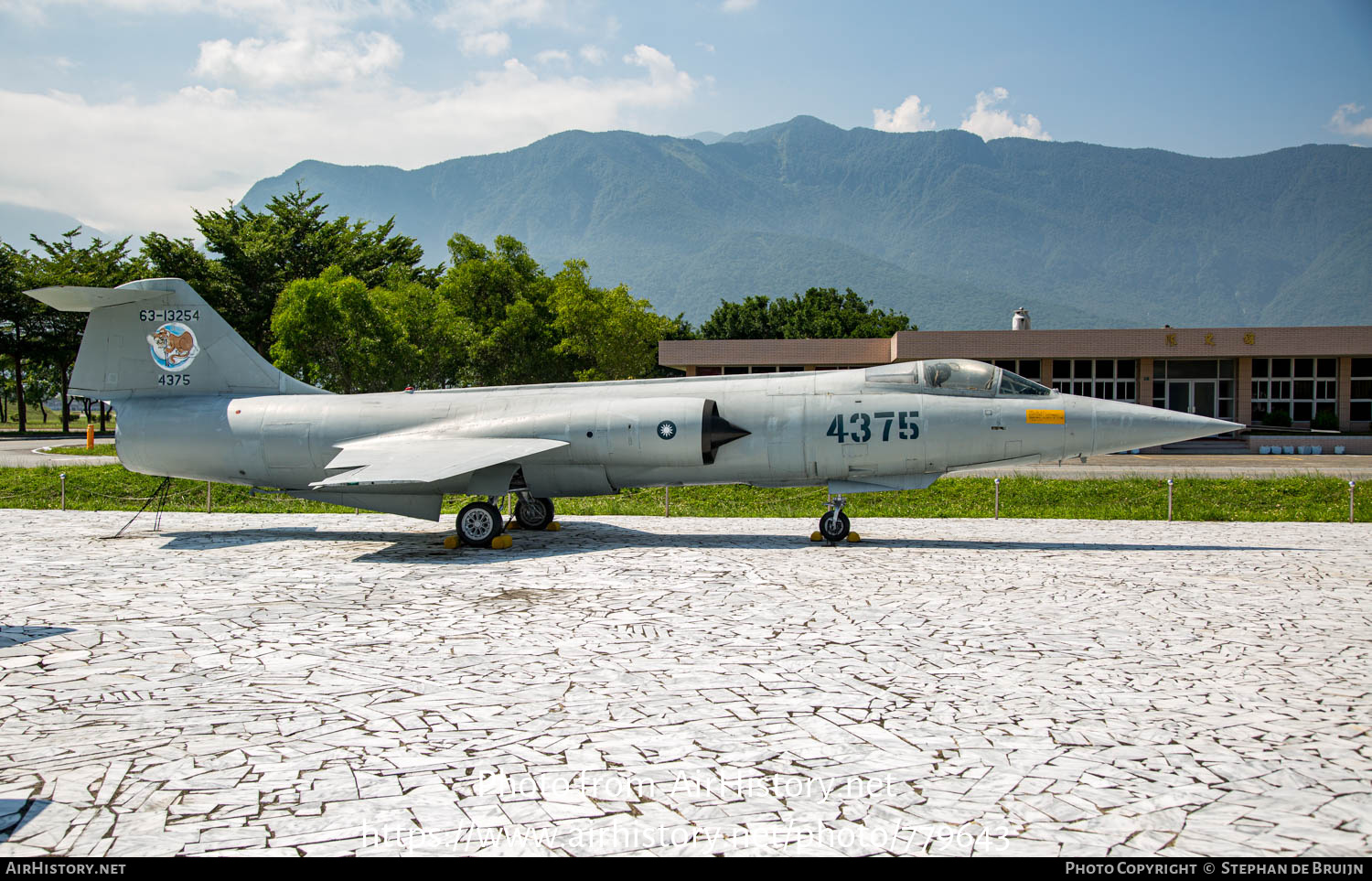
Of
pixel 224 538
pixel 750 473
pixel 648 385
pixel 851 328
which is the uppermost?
pixel 851 328

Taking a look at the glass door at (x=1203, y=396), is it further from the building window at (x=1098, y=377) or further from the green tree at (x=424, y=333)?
the green tree at (x=424, y=333)

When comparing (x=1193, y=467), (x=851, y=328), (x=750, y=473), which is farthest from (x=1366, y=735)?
(x=851, y=328)

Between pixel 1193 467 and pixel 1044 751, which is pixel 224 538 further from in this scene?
pixel 1193 467

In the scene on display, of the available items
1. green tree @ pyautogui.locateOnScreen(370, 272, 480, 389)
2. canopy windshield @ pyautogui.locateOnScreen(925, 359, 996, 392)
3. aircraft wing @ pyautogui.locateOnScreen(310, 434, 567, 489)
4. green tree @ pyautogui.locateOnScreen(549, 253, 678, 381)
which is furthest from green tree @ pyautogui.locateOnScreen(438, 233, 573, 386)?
canopy windshield @ pyautogui.locateOnScreen(925, 359, 996, 392)

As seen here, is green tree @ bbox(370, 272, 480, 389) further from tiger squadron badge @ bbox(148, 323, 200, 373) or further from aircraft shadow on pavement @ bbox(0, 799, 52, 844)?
aircraft shadow on pavement @ bbox(0, 799, 52, 844)

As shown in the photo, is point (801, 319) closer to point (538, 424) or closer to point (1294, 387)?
point (1294, 387)

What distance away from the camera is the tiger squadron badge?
14852 mm

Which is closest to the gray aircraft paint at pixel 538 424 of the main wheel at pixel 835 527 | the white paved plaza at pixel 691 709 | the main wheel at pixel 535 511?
the main wheel at pixel 835 527

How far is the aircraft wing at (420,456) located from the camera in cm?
1213

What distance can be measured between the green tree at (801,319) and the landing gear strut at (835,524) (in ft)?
195

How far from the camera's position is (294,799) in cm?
423

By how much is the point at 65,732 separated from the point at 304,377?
3658 centimetres

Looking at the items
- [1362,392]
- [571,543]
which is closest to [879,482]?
[571,543]

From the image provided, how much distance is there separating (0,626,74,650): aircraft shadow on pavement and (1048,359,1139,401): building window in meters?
39.0
